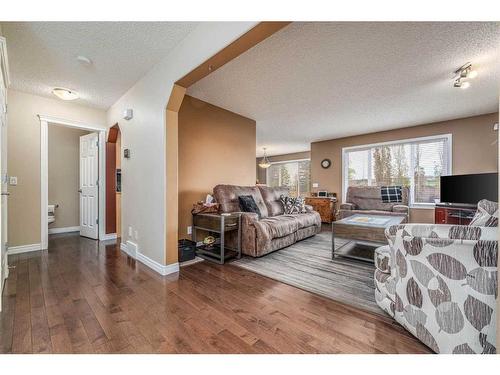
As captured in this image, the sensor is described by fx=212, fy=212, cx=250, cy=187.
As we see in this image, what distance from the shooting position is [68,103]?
11.7ft

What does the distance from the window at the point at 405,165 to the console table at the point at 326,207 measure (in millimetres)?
679

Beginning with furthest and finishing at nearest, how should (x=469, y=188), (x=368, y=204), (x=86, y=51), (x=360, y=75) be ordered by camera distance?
1. (x=368, y=204)
2. (x=469, y=188)
3. (x=360, y=75)
4. (x=86, y=51)

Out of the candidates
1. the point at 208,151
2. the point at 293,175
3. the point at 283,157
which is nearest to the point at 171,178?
the point at 208,151

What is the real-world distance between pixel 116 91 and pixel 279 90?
243cm

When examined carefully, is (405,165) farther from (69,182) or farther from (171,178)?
(69,182)

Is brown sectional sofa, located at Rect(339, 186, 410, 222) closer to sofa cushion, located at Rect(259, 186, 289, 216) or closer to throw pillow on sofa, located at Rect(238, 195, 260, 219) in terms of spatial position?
sofa cushion, located at Rect(259, 186, 289, 216)

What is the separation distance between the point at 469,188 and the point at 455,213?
460 millimetres

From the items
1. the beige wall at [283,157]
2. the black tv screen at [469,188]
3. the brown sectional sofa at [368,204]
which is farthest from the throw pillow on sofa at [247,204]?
the beige wall at [283,157]

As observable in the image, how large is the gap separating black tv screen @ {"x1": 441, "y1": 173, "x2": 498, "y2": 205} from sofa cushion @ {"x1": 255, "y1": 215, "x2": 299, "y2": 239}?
286 centimetres

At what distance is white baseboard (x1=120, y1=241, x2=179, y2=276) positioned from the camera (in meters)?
2.41

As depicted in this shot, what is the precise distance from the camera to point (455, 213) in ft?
11.9

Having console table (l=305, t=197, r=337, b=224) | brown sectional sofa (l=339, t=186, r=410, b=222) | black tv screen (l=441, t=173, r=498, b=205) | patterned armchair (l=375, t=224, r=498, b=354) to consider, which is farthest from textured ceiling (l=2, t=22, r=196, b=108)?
console table (l=305, t=197, r=337, b=224)

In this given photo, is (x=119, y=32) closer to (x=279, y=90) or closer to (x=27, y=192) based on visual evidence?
(x=279, y=90)
